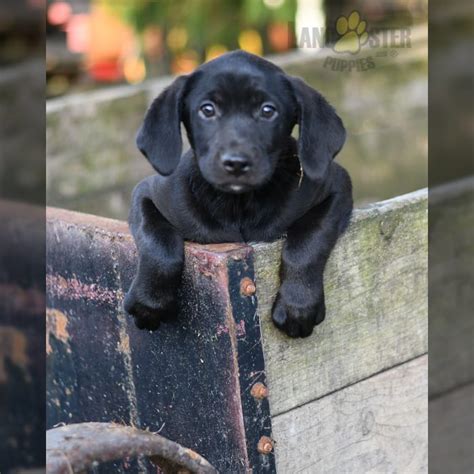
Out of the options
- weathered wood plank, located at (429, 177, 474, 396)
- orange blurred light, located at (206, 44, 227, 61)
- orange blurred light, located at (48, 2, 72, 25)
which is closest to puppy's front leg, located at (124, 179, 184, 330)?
weathered wood plank, located at (429, 177, 474, 396)

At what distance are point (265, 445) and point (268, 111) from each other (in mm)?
786

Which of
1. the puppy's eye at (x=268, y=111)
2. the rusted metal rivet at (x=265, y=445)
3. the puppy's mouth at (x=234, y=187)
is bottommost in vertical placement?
the rusted metal rivet at (x=265, y=445)

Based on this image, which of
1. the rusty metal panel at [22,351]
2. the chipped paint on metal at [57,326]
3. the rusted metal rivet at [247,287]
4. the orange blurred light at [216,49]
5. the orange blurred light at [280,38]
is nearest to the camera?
the rusty metal panel at [22,351]

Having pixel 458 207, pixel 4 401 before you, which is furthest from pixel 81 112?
pixel 4 401

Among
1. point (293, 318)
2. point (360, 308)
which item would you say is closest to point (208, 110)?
point (293, 318)

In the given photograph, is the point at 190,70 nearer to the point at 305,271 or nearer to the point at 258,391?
the point at 305,271

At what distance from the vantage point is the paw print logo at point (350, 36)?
6.57 meters

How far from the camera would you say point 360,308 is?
245cm

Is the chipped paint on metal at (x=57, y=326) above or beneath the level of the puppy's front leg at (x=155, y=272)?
beneath

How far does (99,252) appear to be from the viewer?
248cm

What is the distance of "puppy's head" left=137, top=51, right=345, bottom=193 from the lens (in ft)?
7.16

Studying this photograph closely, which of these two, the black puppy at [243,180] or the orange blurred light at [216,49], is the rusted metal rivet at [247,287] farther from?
the orange blurred light at [216,49]

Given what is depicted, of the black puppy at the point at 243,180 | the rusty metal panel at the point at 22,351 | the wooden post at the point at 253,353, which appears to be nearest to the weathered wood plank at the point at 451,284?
the wooden post at the point at 253,353

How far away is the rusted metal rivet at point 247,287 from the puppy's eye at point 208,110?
42 centimetres
